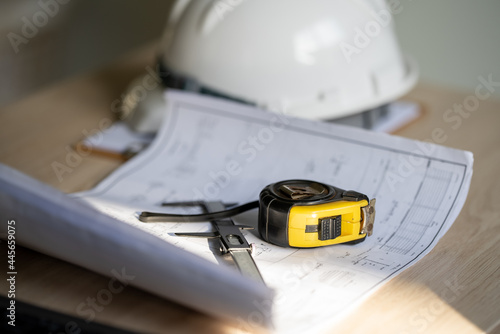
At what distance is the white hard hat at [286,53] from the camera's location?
96cm

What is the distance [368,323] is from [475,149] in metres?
0.49

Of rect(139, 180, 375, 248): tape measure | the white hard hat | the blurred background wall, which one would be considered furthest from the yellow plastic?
the blurred background wall

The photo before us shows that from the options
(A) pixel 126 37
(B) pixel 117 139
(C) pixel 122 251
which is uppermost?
(C) pixel 122 251

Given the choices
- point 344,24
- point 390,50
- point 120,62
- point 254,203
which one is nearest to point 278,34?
point 344,24

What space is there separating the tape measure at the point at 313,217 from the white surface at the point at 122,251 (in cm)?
15

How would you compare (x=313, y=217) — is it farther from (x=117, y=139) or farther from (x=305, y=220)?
(x=117, y=139)

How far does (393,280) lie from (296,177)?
234 millimetres

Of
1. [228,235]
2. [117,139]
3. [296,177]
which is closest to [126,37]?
[117,139]

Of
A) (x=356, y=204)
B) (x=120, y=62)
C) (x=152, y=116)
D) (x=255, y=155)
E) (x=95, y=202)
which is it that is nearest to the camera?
(x=356, y=204)

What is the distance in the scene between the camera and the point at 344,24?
984 mm

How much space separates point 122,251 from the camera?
0.56 meters

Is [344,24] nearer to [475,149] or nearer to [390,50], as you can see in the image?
[390,50]

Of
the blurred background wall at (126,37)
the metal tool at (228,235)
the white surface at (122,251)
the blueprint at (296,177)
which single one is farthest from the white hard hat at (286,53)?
the blurred background wall at (126,37)

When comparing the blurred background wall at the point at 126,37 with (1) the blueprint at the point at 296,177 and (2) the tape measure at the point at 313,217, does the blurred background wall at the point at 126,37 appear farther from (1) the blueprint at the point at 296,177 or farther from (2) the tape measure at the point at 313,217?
(2) the tape measure at the point at 313,217
